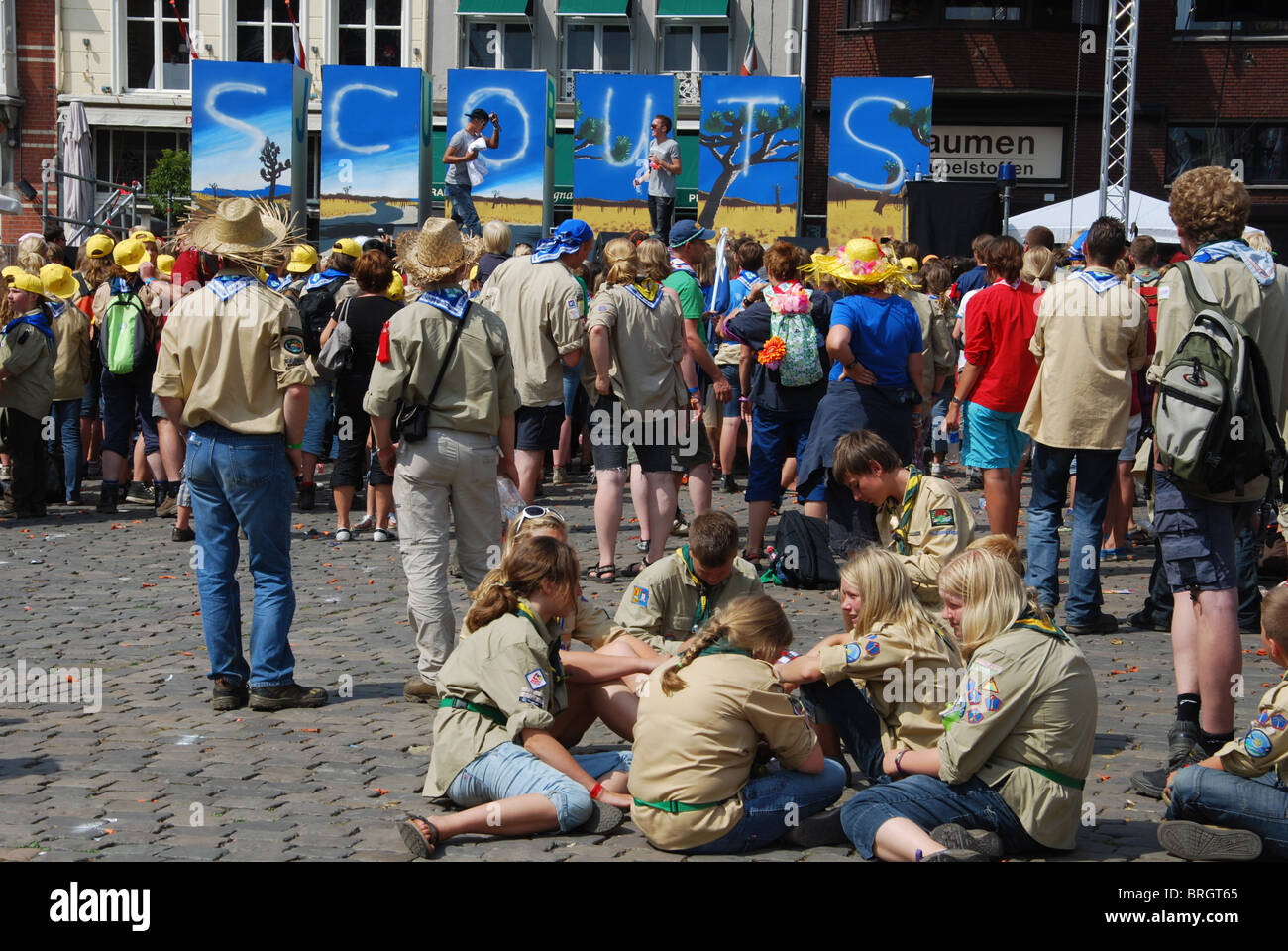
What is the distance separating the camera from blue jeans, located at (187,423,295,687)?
6246 mm

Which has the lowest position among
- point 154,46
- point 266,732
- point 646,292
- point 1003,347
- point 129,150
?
point 266,732

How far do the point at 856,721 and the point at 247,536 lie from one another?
2.77 metres

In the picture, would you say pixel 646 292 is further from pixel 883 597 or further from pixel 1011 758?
pixel 1011 758

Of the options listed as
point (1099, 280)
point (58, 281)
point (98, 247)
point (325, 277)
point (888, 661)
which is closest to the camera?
point (888, 661)

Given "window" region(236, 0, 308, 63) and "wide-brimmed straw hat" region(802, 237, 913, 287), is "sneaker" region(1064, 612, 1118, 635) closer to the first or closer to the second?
"wide-brimmed straw hat" region(802, 237, 913, 287)

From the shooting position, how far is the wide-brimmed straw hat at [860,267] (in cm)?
853

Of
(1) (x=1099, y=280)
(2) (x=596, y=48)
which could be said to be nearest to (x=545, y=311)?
(1) (x=1099, y=280)

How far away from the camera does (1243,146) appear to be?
28750 mm

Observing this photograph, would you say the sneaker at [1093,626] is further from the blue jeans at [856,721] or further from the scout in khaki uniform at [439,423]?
the scout in khaki uniform at [439,423]

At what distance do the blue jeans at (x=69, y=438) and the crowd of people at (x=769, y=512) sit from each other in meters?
0.96

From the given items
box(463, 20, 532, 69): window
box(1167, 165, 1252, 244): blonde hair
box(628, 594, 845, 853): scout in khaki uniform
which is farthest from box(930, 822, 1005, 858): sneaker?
box(463, 20, 532, 69): window

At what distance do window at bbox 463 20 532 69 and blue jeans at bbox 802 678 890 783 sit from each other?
92.6ft

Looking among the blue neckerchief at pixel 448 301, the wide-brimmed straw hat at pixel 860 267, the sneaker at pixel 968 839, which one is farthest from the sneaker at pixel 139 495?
the sneaker at pixel 968 839

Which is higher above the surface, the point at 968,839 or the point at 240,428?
the point at 240,428
